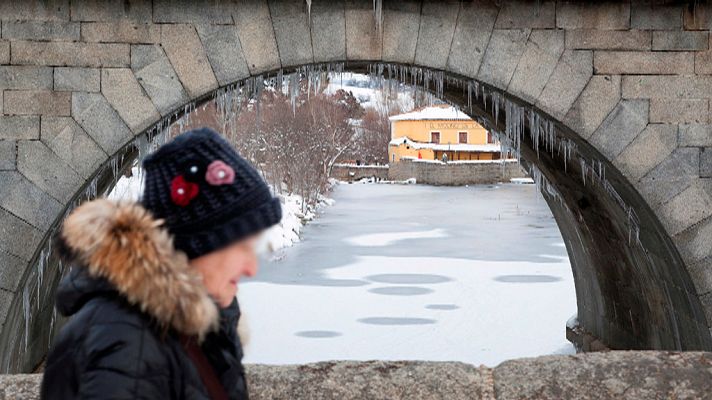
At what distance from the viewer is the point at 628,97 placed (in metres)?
6.45

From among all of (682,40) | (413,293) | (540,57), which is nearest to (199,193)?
(540,57)

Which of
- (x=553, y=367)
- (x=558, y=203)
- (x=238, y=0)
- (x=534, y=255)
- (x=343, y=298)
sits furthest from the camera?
(x=534, y=255)

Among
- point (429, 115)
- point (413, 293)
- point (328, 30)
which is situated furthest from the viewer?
point (429, 115)

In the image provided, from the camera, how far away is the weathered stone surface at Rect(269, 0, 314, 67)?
248 inches

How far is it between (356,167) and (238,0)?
38.0 metres

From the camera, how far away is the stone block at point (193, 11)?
245 inches

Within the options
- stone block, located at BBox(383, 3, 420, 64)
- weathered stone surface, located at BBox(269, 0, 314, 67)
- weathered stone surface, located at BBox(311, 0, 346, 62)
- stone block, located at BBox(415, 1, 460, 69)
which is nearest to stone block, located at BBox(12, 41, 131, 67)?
weathered stone surface, located at BBox(269, 0, 314, 67)

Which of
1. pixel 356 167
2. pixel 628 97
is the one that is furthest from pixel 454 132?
pixel 628 97

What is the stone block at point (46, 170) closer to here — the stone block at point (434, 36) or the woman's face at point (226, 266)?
the stone block at point (434, 36)

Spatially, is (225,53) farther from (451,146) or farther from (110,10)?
(451,146)

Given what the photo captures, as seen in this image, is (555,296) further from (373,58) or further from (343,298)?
(373,58)

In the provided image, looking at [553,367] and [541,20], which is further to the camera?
[541,20]

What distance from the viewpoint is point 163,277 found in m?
1.58

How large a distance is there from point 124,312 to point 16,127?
4968 mm
